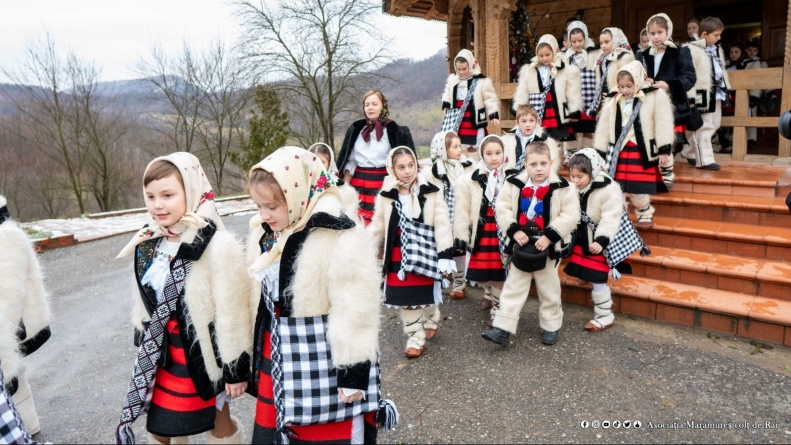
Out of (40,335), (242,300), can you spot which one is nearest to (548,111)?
(242,300)

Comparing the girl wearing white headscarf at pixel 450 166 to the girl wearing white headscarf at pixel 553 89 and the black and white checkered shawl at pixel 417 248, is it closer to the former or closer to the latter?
the black and white checkered shawl at pixel 417 248

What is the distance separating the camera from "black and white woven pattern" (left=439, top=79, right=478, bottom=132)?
6902 mm

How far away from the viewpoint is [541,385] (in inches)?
140

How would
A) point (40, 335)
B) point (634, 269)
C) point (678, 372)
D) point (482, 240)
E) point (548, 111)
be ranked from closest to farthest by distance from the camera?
point (40, 335) < point (678, 372) < point (482, 240) < point (634, 269) < point (548, 111)

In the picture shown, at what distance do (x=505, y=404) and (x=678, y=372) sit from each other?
1.28 metres

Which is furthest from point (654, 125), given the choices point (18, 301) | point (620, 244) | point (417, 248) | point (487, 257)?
point (18, 301)

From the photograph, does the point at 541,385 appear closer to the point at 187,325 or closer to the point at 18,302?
the point at 187,325

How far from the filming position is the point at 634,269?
5027mm

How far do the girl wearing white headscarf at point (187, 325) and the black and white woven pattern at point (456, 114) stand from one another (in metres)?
5.03

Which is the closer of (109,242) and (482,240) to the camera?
(482,240)

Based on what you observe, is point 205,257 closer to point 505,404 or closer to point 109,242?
point 505,404

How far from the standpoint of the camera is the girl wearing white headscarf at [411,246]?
4066 millimetres

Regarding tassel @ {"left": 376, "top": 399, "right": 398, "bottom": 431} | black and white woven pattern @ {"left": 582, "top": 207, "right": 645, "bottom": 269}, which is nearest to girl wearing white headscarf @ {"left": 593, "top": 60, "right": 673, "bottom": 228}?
black and white woven pattern @ {"left": 582, "top": 207, "right": 645, "bottom": 269}

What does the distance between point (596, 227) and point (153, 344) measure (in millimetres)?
3389
